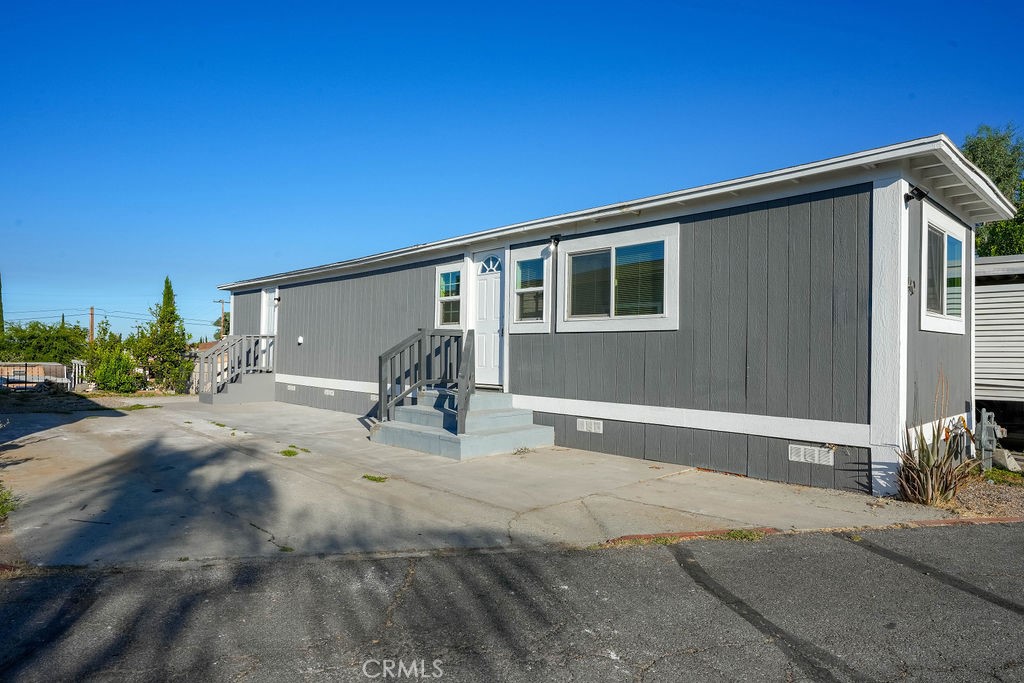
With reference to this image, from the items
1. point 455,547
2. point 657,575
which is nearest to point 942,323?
point 657,575

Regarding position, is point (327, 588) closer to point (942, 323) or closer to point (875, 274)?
point (875, 274)

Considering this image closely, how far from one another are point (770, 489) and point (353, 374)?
28.9ft

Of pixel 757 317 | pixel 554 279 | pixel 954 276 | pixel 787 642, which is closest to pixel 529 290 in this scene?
pixel 554 279

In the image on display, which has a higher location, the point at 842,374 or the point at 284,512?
the point at 842,374

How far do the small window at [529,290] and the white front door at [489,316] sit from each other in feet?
1.11

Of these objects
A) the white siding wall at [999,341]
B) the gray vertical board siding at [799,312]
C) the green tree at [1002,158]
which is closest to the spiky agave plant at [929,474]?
the gray vertical board siding at [799,312]

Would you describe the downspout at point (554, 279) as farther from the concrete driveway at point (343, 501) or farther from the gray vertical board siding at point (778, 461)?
the gray vertical board siding at point (778, 461)

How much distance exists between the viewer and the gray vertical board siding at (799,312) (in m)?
6.69

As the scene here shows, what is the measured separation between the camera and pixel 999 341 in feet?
28.4

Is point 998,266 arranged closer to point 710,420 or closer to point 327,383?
point 710,420

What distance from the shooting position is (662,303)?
7.97 metres

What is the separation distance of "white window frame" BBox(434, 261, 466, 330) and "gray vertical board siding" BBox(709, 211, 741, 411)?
4386 millimetres

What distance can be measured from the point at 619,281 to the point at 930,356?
3534 millimetres

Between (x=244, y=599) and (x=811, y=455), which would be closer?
(x=244, y=599)
